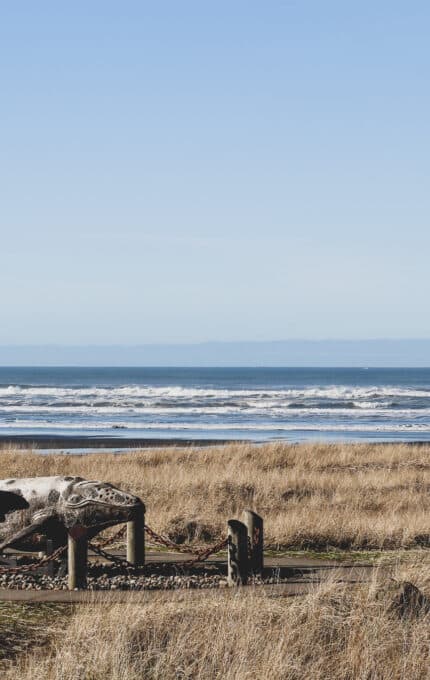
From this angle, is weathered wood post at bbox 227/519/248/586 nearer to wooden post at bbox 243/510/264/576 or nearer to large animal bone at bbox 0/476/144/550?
wooden post at bbox 243/510/264/576

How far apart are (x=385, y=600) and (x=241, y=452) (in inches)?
666

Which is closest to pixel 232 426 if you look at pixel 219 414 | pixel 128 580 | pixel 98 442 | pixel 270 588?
pixel 219 414

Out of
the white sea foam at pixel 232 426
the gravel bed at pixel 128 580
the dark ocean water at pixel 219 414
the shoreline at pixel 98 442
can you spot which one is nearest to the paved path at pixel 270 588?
the gravel bed at pixel 128 580

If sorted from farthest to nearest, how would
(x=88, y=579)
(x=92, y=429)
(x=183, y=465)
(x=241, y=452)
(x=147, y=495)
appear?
(x=92, y=429) < (x=241, y=452) < (x=183, y=465) < (x=147, y=495) < (x=88, y=579)

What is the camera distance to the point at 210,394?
77188 millimetres

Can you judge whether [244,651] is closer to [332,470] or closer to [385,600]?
[385,600]

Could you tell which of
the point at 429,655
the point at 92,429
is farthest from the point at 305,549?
the point at 92,429

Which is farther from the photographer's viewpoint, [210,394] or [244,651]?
[210,394]

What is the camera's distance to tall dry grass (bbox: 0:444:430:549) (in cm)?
1395

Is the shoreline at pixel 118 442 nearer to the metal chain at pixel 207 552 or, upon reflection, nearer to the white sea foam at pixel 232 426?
the white sea foam at pixel 232 426

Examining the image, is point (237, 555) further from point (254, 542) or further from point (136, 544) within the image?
point (136, 544)

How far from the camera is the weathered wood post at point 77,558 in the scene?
10.2m

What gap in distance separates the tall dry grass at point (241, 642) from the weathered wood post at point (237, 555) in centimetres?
142

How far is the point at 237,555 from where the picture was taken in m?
10.6
